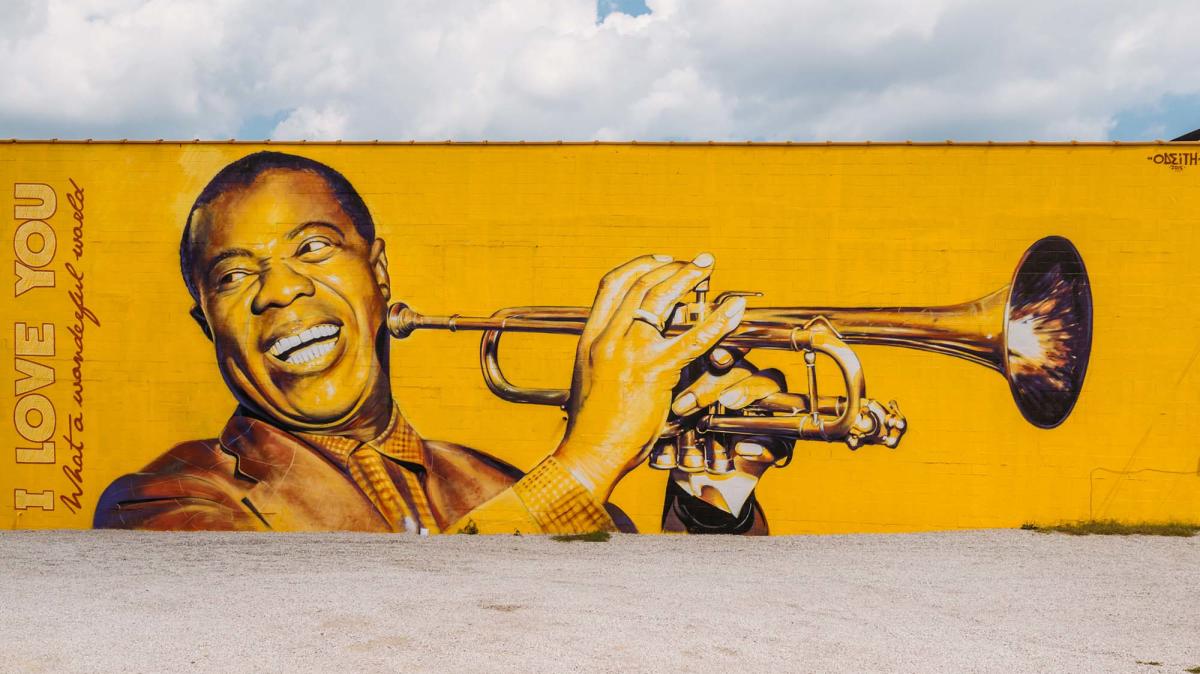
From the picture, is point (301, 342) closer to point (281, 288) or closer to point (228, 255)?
point (281, 288)

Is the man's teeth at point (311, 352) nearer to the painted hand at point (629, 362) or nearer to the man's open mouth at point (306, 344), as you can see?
the man's open mouth at point (306, 344)

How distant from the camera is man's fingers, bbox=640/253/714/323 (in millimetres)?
9539

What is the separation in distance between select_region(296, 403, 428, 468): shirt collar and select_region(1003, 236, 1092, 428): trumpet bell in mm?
6626

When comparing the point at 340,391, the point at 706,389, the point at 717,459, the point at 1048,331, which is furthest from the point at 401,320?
the point at 1048,331

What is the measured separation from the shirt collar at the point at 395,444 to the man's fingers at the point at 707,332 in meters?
3.06

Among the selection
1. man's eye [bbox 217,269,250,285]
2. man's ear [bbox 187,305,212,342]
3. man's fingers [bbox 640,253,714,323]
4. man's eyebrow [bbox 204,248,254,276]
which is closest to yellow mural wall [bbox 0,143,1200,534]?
man's ear [bbox 187,305,212,342]

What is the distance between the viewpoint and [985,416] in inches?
372

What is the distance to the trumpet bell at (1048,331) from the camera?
944 centimetres

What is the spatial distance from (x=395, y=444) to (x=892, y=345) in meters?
5.68

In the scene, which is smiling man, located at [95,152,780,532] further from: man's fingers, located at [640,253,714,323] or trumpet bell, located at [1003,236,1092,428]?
trumpet bell, located at [1003,236,1092,428]

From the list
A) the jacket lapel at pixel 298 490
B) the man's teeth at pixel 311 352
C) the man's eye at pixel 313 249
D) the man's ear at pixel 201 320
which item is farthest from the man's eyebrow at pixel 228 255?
the jacket lapel at pixel 298 490

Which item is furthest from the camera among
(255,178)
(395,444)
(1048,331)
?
(255,178)

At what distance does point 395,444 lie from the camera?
968 centimetres

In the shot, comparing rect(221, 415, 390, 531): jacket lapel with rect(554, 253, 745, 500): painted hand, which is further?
rect(221, 415, 390, 531): jacket lapel
